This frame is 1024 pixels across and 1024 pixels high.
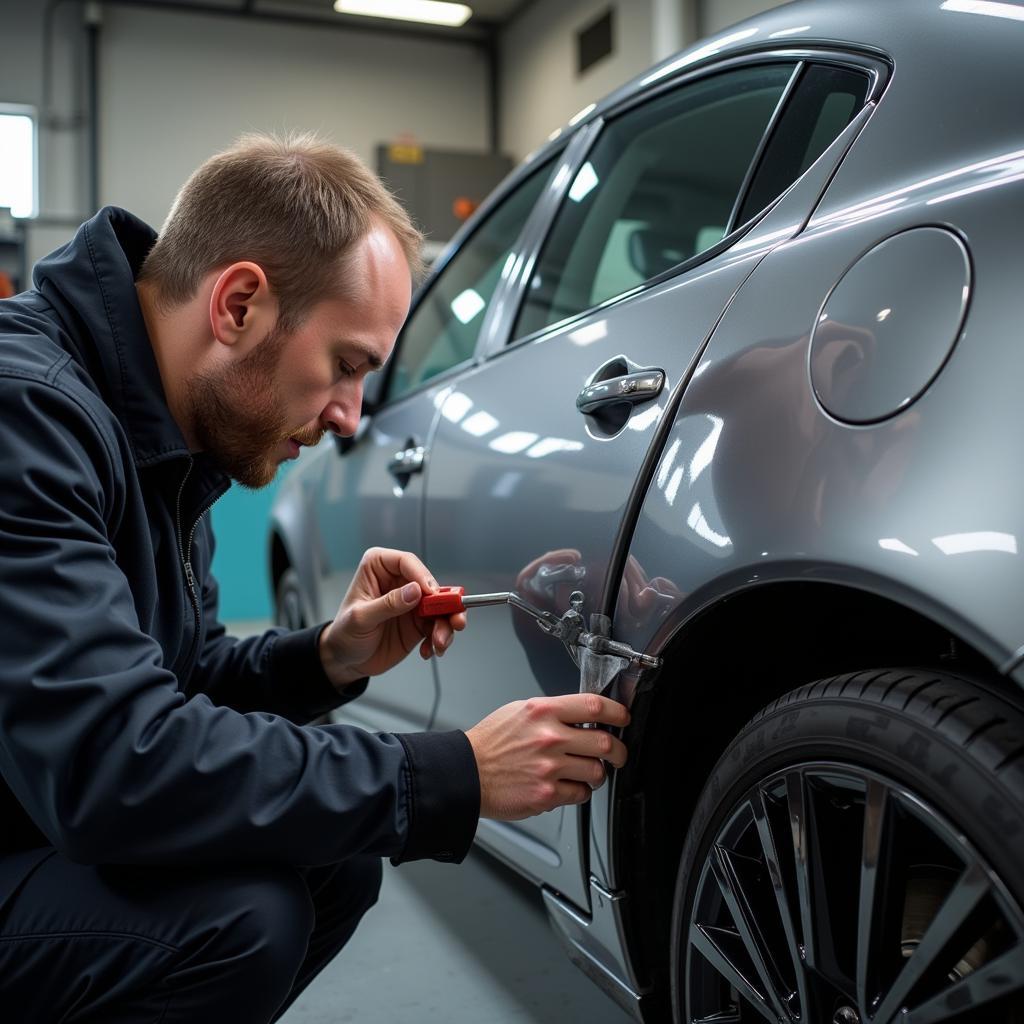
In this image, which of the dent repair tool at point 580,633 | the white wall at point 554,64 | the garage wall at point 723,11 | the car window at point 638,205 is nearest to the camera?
the dent repair tool at point 580,633

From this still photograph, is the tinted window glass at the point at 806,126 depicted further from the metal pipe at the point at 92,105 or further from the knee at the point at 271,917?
the metal pipe at the point at 92,105

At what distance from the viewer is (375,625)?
4.23 ft

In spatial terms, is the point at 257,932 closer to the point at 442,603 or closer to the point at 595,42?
the point at 442,603

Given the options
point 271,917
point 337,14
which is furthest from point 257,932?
point 337,14

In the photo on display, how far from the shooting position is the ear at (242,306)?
1.06m

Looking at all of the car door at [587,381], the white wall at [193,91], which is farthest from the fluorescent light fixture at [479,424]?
the white wall at [193,91]

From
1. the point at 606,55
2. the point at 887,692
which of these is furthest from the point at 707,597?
the point at 606,55

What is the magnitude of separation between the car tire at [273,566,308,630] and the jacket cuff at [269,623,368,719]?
1107mm

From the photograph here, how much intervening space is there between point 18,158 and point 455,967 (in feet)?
22.0

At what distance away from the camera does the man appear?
2.74 feet

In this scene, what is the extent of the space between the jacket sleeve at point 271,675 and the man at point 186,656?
0.15 metres

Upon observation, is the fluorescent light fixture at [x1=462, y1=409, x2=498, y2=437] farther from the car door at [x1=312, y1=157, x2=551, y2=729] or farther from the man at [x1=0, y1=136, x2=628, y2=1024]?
the man at [x1=0, y1=136, x2=628, y2=1024]

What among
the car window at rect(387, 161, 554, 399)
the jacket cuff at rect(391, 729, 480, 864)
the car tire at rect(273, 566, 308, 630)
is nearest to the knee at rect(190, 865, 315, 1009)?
the jacket cuff at rect(391, 729, 480, 864)

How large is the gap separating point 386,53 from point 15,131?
2.59 m
